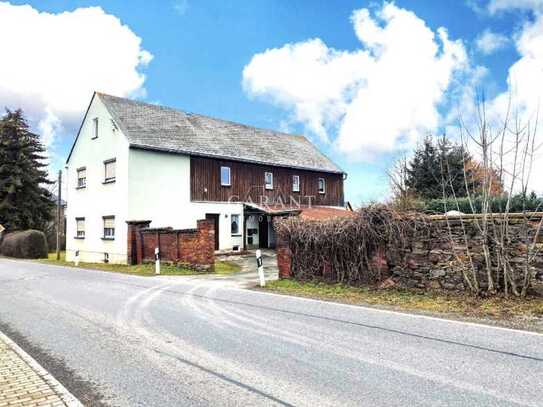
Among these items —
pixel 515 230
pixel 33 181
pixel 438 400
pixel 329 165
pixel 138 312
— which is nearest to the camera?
pixel 438 400

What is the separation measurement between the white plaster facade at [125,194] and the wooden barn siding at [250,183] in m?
0.58

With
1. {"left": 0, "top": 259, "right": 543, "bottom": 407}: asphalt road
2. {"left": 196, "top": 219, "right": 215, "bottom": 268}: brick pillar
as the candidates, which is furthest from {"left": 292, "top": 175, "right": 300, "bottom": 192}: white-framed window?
{"left": 0, "top": 259, "right": 543, "bottom": 407}: asphalt road

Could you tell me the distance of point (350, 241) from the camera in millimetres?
12945

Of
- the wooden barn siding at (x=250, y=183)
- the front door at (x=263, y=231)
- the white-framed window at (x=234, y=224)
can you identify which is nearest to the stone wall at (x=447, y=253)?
the wooden barn siding at (x=250, y=183)

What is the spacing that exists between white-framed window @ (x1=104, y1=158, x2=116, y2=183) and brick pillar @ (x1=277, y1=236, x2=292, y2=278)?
15.7 metres

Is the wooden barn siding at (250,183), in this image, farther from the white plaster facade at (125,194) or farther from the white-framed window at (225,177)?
the white plaster facade at (125,194)

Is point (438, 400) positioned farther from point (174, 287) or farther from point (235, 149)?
point (235, 149)

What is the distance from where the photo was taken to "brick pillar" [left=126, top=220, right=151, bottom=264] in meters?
24.0

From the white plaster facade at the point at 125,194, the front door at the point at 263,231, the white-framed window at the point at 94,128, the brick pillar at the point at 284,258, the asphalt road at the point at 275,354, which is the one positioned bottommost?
the asphalt road at the point at 275,354

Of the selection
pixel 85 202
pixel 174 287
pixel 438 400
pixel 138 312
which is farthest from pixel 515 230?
pixel 85 202

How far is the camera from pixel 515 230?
1010 cm

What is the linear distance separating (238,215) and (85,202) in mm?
9893

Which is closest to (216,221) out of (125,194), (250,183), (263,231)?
(250,183)

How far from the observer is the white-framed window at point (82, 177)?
102 ft
